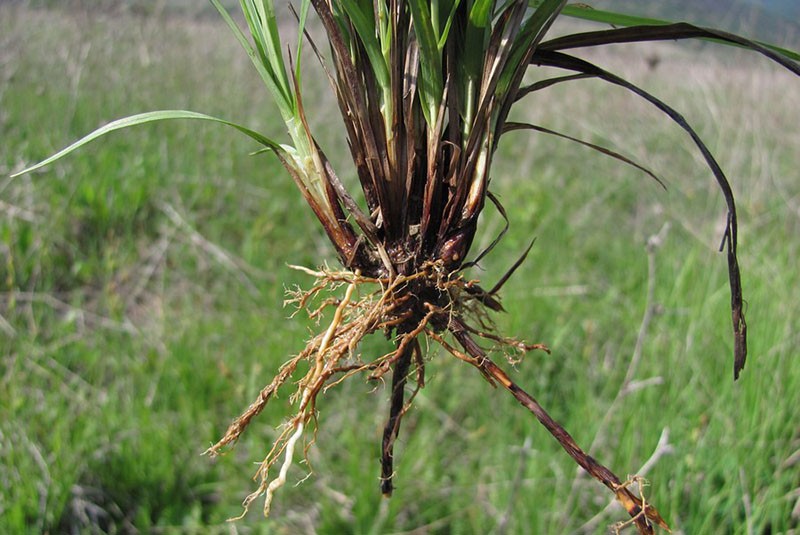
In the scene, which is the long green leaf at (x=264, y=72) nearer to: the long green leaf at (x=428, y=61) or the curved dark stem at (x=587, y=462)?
the long green leaf at (x=428, y=61)

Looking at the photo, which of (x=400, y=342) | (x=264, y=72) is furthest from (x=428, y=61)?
(x=400, y=342)

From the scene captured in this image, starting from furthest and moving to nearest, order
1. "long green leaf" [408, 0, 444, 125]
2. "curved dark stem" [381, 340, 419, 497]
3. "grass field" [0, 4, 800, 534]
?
1. "grass field" [0, 4, 800, 534]
2. "curved dark stem" [381, 340, 419, 497]
3. "long green leaf" [408, 0, 444, 125]

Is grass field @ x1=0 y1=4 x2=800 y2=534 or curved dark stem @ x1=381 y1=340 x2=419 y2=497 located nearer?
curved dark stem @ x1=381 y1=340 x2=419 y2=497

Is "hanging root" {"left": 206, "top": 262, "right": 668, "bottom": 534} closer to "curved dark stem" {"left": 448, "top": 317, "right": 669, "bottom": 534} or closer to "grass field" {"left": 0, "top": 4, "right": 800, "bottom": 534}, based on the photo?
"curved dark stem" {"left": 448, "top": 317, "right": 669, "bottom": 534}

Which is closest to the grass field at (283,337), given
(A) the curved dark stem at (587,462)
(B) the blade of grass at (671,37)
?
(A) the curved dark stem at (587,462)

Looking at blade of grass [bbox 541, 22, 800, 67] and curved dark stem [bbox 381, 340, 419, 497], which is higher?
blade of grass [bbox 541, 22, 800, 67]

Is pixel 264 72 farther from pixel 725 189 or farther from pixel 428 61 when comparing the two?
pixel 725 189

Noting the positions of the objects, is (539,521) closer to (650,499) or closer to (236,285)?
(650,499)

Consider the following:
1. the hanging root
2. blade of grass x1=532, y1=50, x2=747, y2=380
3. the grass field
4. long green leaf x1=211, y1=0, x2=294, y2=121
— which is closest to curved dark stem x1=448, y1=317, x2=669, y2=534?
the hanging root
